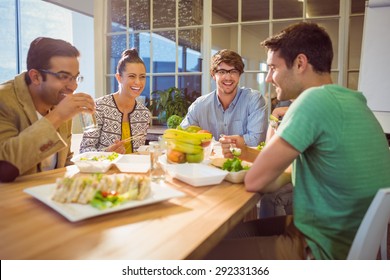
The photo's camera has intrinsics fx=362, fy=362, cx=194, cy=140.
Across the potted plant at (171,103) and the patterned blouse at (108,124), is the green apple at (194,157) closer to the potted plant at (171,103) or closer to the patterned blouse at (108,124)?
the patterned blouse at (108,124)

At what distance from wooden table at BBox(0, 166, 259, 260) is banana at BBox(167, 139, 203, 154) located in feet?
1.19

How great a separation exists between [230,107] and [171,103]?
1.39 m

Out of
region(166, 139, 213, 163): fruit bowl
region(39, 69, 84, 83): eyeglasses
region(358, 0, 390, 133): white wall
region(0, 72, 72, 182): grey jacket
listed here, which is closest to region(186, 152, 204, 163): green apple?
region(166, 139, 213, 163): fruit bowl

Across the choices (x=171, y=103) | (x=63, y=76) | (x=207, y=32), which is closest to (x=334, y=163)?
(x=63, y=76)

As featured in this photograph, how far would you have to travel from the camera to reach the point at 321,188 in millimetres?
1069

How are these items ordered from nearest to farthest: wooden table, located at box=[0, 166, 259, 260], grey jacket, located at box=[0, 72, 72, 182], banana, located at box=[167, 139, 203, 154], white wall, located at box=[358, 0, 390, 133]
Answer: wooden table, located at box=[0, 166, 259, 260] < grey jacket, located at box=[0, 72, 72, 182] < banana, located at box=[167, 139, 203, 154] < white wall, located at box=[358, 0, 390, 133]

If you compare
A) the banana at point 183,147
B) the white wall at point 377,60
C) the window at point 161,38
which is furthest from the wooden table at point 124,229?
the window at point 161,38

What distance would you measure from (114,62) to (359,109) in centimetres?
369

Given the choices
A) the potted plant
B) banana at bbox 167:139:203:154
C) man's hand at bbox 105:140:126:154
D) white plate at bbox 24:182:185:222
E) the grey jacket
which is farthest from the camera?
the potted plant

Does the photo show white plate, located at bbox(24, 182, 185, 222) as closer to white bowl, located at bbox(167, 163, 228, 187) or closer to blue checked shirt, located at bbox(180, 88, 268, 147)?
white bowl, located at bbox(167, 163, 228, 187)

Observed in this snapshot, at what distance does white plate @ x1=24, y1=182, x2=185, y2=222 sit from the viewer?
83cm

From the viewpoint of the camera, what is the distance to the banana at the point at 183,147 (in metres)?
1.43

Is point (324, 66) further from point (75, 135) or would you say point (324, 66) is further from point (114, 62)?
point (114, 62)

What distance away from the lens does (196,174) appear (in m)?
1.28
